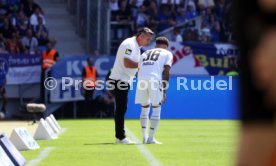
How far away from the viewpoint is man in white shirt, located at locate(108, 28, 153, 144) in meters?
14.4

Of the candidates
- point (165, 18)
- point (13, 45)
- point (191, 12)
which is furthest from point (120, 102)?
point (191, 12)

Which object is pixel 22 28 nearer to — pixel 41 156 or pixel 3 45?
pixel 3 45

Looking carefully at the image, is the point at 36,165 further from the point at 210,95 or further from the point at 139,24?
the point at 139,24

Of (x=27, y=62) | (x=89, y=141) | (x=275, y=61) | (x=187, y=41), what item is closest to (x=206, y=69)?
(x=187, y=41)

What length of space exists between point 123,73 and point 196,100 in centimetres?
1299

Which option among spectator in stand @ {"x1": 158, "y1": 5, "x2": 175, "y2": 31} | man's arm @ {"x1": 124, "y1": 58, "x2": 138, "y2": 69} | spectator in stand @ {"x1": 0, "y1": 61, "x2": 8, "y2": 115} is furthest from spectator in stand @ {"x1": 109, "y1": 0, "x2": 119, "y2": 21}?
man's arm @ {"x1": 124, "y1": 58, "x2": 138, "y2": 69}

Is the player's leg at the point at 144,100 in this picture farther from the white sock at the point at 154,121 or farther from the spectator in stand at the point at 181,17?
the spectator in stand at the point at 181,17

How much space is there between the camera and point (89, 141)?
51.2 feet

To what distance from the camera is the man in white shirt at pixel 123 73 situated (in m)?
14.4

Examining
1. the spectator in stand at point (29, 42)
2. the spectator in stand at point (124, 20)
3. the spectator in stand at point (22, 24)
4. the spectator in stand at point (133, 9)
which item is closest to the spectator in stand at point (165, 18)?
the spectator in stand at point (133, 9)

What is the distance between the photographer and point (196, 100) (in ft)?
89.7

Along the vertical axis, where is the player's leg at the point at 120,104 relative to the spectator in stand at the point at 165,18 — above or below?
below

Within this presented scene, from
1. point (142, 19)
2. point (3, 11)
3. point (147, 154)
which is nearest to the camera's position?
point (147, 154)

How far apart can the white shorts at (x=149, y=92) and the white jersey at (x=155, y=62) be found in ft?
0.38
